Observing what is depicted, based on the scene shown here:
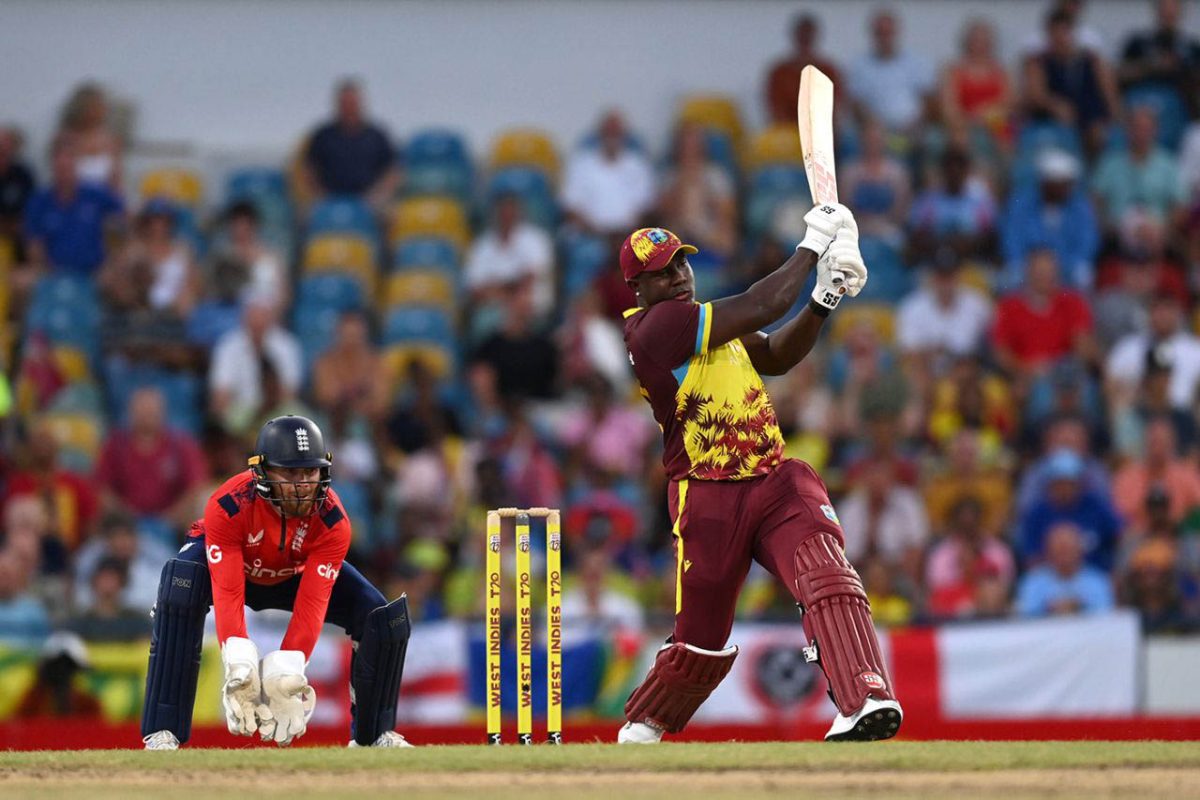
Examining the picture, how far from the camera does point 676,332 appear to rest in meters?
8.52

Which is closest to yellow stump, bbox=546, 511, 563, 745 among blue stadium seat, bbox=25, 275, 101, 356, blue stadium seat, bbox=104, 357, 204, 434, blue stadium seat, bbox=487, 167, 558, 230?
blue stadium seat, bbox=104, 357, 204, 434

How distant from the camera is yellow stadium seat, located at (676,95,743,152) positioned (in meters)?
18.0

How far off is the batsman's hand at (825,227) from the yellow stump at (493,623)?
174cm

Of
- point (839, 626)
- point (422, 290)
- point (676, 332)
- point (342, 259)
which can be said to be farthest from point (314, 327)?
point (839, 626)

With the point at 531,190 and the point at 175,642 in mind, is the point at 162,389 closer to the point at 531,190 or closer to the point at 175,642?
the point at 531,190

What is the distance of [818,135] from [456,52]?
9636 millimetres

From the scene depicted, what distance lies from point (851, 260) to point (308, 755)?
9.58 ft

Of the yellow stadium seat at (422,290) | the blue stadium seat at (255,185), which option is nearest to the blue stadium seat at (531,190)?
the yellow stadium seat at (422,290)

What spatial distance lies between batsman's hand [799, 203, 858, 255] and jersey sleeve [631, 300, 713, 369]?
0.51 metres

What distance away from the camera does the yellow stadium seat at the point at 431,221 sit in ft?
56.5

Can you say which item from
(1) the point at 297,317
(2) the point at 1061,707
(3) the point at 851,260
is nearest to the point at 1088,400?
(2) the point at 1061,707

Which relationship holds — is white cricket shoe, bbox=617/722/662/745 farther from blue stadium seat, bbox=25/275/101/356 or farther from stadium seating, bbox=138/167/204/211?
stadium seating, bbox=138/167/204/211

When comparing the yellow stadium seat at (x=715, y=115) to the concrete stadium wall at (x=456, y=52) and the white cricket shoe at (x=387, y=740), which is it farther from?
the white cricket shoe at (x=387, y=740)

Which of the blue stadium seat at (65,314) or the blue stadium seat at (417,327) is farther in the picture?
the blue stadium seat at (417,327)
